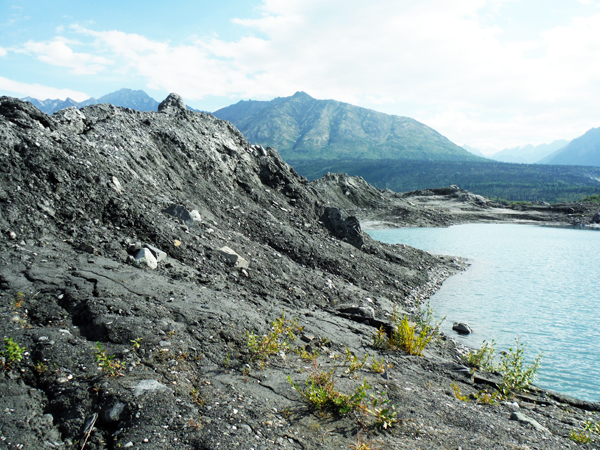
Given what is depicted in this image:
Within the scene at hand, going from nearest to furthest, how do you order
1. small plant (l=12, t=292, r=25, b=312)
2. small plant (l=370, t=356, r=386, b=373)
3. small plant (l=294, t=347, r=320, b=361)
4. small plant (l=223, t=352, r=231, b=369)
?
small plant (l=12, t=292, r=25, b=312) < small plant (l=223, t=352, r=231, b=369) < small plant (l=294, t=347, r=320, b=361) < small plant (l=370, t=356, r=386, b=373)

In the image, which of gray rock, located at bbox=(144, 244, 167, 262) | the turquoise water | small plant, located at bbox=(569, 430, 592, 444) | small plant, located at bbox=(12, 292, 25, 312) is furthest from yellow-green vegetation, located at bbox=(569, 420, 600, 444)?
small plant, located at bbox=(12, 292, 25, 312)

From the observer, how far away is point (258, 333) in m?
8.75

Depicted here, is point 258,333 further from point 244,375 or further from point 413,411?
point 413,411

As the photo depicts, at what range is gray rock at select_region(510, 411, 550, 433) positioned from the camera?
→ 7050 mm

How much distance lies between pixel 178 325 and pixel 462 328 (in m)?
12.7

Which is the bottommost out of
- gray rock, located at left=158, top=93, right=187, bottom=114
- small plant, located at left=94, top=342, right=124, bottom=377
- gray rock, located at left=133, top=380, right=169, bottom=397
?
gray rock, located at left=133, top=380, right=169, bottom=397

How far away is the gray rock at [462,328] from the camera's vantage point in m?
15.6

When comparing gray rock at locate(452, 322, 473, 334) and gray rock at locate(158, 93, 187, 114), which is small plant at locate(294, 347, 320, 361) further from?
gray rock at locate(158, 93, 187, 114)

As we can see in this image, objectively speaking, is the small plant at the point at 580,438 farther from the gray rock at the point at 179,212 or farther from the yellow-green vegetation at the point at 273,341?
the gray rock at the point at 179,212

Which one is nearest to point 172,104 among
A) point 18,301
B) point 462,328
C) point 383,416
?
point 18,301

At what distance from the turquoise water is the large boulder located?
17.9 ft

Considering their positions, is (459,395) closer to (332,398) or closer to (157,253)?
(332,398)

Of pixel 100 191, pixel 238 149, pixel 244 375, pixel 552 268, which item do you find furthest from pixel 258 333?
pixel 552 268

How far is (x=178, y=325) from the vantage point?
306 inches
